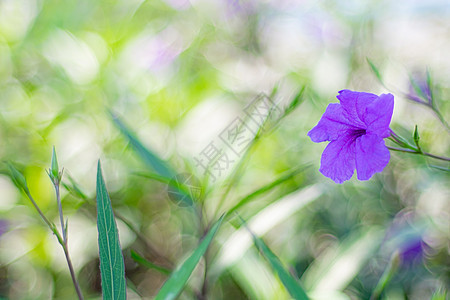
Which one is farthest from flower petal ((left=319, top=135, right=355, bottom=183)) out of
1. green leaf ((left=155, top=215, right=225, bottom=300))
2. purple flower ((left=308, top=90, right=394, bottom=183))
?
green leaf ((left=155, top=215, right=225, bottom=300))

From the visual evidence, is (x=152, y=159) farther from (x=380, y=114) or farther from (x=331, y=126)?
(x=380, y=114)

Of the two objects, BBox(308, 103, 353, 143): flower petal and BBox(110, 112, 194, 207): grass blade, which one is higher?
BBox(110, 112, 194, 207): grass blade

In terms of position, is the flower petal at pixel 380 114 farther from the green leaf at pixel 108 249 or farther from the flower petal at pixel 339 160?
the green leaf at pixel 108 249

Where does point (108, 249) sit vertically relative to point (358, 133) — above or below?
above

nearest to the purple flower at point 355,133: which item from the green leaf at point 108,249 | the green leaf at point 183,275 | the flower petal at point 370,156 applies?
the flower petal at point 370,156

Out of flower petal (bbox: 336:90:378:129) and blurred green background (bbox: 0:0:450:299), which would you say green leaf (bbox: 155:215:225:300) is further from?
blurred green background (bbox: 0:0:450:299)

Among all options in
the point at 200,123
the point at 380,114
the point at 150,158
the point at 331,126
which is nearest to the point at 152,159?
the point at 150,158
